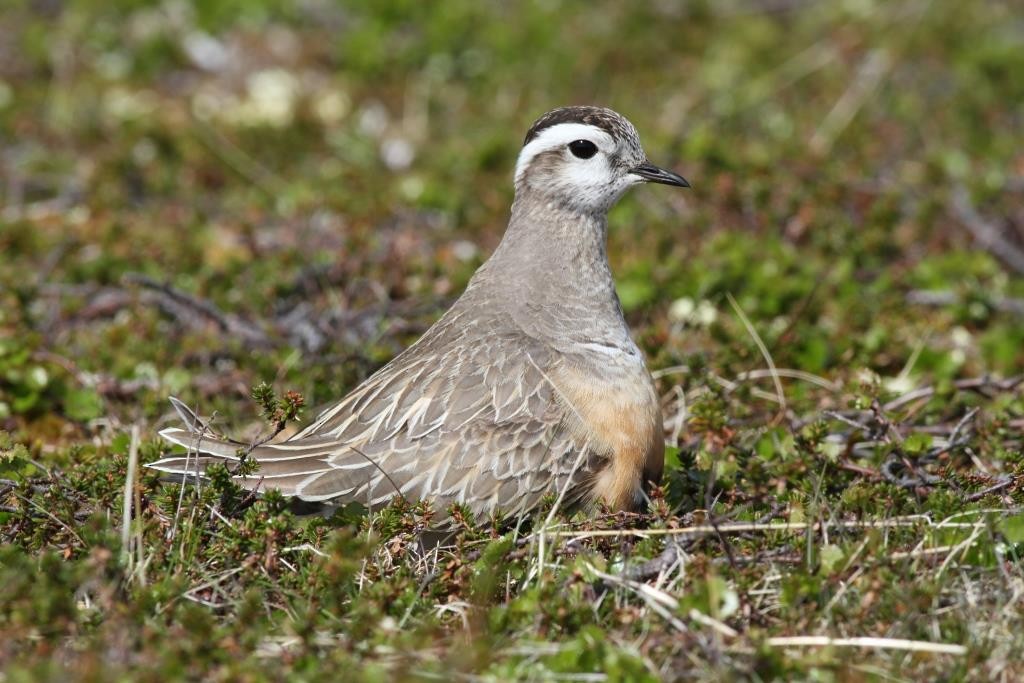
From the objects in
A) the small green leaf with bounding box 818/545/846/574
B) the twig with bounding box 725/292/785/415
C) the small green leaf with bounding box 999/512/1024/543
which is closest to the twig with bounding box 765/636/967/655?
Answer: the small green leaf with bounding box 818/545/846/574

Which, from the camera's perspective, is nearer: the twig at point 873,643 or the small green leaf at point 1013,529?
the twig at point 873,643

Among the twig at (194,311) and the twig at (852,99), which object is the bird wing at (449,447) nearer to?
the twig at (194,311)

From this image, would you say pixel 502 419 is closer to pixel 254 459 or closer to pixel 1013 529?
pixel 254 459

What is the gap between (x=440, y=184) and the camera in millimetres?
9500

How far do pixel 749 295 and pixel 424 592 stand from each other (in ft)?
→ 12.0

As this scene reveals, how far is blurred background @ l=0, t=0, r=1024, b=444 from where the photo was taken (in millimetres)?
7320

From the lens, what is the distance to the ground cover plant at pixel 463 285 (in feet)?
14.8

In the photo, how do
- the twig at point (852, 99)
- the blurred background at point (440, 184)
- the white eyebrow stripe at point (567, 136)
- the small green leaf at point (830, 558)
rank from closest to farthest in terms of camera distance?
the small green leaf at point (830, 558), the white eyebrow stripe at point (567, 136), the blurred background at point (440, 184), the twig at point (852, 99)

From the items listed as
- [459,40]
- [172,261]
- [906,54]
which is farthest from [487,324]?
[906,54]

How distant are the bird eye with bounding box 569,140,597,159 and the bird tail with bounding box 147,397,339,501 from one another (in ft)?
6.06

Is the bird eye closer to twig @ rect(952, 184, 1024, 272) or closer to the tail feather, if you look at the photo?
the tail feather

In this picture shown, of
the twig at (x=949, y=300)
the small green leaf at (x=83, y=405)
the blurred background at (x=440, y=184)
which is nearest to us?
the small green leaf at (x=83, y=405)

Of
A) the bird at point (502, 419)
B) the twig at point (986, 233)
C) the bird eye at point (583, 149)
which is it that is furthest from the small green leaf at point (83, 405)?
the twig at point (986, 233)

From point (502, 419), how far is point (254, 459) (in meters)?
1.06
